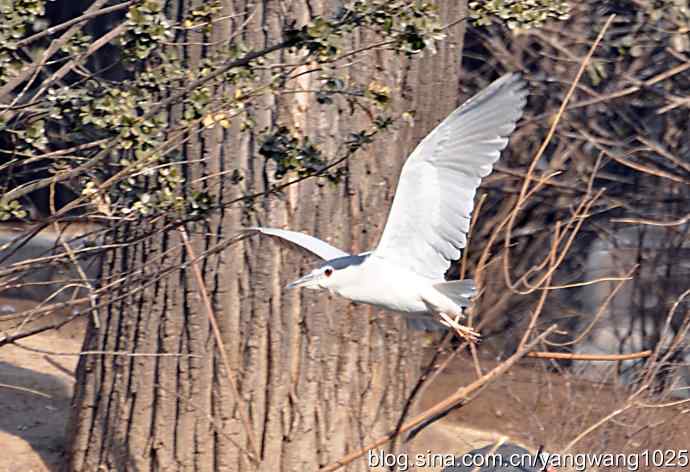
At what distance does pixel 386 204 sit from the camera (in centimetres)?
489

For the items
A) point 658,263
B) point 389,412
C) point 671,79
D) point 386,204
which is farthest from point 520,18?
point 658,263

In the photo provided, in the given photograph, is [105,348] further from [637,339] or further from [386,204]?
[637,339]

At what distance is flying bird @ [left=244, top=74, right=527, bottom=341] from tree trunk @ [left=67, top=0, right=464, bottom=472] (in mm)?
783

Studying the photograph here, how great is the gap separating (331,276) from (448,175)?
54 cm

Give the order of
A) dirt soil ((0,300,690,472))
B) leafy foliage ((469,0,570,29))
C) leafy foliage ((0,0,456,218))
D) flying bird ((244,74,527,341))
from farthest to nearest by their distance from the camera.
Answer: dirt soil ((0,300,690,472)) < flying bird ((244,74,527,341)) < leafy foliage ((469,0,570,29)) < leafy foliage ((0,0,456,218))

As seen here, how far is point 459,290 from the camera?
3.76 meters

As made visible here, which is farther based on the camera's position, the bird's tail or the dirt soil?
the dirt soil

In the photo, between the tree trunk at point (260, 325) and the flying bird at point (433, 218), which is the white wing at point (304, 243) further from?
the tree trunk at point (260, 325)

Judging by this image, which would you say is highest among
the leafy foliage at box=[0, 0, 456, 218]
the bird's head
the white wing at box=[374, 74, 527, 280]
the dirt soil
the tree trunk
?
the leafy foliage at box=[0, 0, 456, 218]

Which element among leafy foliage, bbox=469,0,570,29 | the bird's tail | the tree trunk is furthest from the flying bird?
the tree trunk

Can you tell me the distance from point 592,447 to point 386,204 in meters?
1.38

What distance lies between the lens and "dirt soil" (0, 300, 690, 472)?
5074 millimetres

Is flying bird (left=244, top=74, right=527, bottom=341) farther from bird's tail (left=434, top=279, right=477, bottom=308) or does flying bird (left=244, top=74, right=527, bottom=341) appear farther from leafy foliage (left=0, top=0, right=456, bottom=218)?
leafy foliage (left=0, top=0, right=456, bottom=218)

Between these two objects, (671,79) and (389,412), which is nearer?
(389,412)
